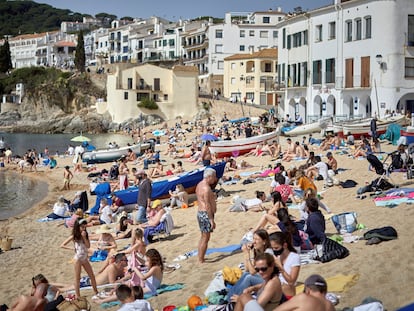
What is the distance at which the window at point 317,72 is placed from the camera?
38.5 m

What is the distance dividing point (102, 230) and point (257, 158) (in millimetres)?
14147

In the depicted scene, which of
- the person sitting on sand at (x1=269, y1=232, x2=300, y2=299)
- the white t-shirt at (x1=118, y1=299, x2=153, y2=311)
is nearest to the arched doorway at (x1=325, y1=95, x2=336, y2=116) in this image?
the person sitting on sand at (x1=269, y1=232, x2=300, y2=299)

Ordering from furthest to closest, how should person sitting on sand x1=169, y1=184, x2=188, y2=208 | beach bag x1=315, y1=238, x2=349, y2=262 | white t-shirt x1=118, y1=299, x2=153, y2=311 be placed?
person sitting on sand x1=169, y1=184, x2=188, y2=208
beach bag x1=315, y1=238, x2=349, y2=262
white t-shirt x1=118, y1=299, x2=153, y2=311

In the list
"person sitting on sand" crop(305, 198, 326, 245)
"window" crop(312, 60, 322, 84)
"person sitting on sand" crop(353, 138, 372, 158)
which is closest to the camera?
"person sitting on sand" crop(305, 198, 326, 245)

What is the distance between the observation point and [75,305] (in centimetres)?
863

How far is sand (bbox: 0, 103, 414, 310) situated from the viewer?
801 cm

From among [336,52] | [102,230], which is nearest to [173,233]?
[102,230]

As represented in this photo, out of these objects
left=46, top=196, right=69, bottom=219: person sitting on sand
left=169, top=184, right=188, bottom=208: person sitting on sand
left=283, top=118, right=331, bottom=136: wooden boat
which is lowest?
left=46, top=196, right=69, bottom=219: person sitting on sand

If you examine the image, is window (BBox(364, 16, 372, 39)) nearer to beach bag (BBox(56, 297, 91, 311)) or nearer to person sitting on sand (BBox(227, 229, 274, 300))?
person sitting on sand (BBox(227, 229, 274, 300))

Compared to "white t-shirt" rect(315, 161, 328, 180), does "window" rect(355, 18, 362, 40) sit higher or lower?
higher

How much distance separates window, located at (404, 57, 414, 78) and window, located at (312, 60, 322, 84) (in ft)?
→ 22.0

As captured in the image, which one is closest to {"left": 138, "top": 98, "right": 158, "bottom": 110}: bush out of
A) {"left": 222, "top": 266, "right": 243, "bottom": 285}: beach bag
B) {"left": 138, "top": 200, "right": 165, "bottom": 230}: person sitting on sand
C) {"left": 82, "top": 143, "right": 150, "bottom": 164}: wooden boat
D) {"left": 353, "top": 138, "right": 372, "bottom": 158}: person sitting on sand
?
{"left": 82, "top": 143, "right": 150, "bottom": 164}: wooden boat

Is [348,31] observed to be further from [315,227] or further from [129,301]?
[129,301]

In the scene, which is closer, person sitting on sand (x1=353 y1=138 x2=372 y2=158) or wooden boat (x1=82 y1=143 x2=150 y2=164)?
person sitting on sand (x1=353 y1=138 x2=372 y2=158)
